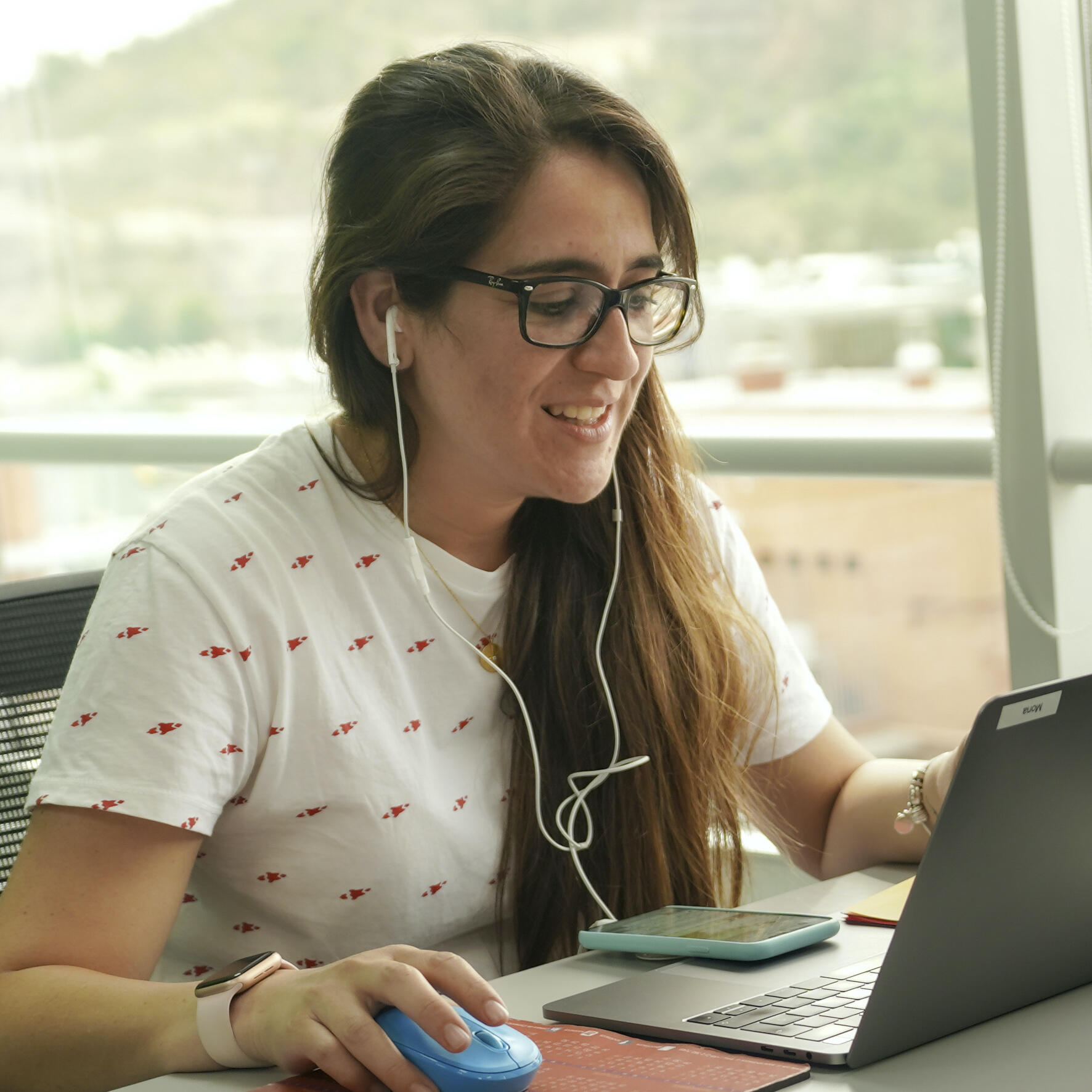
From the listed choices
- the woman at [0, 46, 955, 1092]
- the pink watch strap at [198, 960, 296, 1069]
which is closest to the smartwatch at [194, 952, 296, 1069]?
the pink watch strap at [198, 960, 296, 1069]

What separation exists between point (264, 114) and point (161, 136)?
12.2 inches

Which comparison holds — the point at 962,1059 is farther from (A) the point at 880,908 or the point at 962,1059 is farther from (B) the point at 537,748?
(B) the point at 537,748

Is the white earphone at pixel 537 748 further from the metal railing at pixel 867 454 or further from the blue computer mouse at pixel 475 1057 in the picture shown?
the blue computer mouse at pixel 475 1057

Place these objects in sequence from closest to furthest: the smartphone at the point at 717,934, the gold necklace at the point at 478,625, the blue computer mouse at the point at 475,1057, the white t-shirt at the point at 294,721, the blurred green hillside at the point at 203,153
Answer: the blue computer mouse at the point at 475,1057 < the smartphone at the point at 717,934 < the white t-shirt at the point at 294,721 < the gold necklace at the point at 478,625 < the blurred green hillside at the point at 203,153

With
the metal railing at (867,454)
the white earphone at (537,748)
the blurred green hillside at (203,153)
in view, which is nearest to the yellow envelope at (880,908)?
the white earphone at (537,748)

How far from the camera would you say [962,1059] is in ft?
2.72

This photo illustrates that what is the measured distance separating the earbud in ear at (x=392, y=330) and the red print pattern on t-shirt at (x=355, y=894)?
484mm

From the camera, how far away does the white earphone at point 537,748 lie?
4.32 feet

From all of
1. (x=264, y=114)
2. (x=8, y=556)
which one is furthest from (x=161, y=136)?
(x=8, y=556)

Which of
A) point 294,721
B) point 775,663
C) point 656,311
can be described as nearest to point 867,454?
point 775,663

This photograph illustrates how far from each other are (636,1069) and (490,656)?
60cm

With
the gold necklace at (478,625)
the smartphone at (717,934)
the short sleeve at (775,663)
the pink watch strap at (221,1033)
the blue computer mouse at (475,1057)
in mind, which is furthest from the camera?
the short sleeve at (775,663)

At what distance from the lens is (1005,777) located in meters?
0.83

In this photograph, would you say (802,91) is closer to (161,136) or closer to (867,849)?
(161,136)
